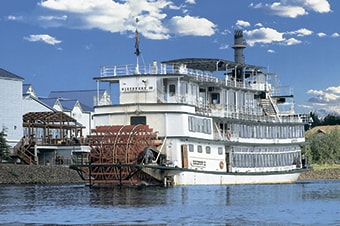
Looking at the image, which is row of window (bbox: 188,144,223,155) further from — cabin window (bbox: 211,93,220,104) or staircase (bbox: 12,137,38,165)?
staircase (bbox: 12,137,38,165)

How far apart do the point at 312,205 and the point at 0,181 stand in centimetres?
2575

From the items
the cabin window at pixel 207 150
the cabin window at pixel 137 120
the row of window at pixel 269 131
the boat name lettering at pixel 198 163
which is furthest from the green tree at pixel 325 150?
the cabin window at pixel 137 120

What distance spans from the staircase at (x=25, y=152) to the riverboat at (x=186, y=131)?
58.8 feet

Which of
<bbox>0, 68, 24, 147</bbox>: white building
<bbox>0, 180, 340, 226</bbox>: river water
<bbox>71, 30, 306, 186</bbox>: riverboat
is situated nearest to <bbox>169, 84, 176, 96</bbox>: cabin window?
<bbox>71, 30, 306, 186</bbox>: riverboat

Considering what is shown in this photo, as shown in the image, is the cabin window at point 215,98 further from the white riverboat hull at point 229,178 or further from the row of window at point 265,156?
the white riverboat hull at point 229,178

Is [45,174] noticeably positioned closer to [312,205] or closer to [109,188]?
[109,188]

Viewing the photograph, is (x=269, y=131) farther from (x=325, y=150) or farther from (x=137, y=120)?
(x=325, y=150)

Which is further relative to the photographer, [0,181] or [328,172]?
[328,172]

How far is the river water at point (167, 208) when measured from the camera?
78.1ft

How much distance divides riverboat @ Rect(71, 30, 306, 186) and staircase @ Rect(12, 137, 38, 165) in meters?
17.9

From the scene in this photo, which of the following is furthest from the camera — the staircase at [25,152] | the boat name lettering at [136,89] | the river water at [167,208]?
the staircase at [25,152]

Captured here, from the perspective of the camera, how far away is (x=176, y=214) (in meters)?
25.8

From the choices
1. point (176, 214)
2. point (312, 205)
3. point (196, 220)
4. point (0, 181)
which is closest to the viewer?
point (196, 220)

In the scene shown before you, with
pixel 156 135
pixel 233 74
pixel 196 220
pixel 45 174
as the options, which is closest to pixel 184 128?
pixel 156 135
